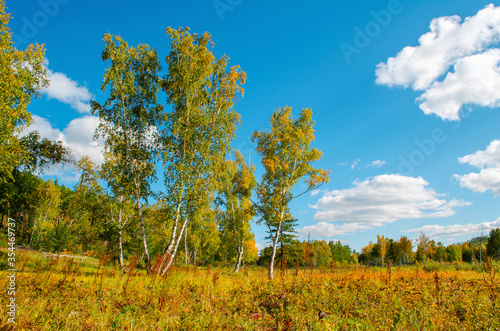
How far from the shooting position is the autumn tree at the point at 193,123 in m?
12.9

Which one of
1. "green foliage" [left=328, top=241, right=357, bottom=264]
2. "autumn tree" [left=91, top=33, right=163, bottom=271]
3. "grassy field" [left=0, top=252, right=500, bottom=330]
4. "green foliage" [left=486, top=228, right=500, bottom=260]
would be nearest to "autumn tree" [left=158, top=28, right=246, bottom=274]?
"autumn tree" [left=91, top=33, right=163, bottom=271]

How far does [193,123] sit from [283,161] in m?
7.34

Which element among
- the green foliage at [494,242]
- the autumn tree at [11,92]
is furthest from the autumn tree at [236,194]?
the green foliage at [494,242]

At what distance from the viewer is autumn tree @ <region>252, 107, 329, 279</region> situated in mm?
17578

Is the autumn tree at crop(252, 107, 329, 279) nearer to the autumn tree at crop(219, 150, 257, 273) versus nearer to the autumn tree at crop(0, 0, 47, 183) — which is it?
the autumn tree at crop(219, 150, 257, 273)

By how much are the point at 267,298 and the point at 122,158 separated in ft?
38.0

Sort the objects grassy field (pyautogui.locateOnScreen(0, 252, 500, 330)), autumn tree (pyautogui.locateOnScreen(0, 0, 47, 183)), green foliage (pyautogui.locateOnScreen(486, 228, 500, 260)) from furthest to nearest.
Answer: green foliage (pyautogui.locateOnScreen(486, 228, 500, 260)), autumn tree (pyautogui.locateOnScreen(0, 0, 47, 183)), grassy field (pyautogui.locateOnScreen(0, 252, 500, 330))

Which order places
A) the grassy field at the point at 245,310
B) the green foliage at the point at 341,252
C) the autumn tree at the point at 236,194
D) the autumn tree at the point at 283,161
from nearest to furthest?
the grassy field at the point at 245,310, the autumn tree at the point at 283,161, the autumn tree at the point at 236,194, the green foliage at the point at 341,252

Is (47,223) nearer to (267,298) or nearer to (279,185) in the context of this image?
(279,185)

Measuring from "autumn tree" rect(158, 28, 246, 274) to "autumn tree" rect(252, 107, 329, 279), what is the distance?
4.81 metres

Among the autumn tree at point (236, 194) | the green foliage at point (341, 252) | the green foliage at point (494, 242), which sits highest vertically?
the autumn tree at point (236, 194)

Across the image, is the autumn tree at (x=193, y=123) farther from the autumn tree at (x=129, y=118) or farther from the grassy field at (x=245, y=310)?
the grassy field at (x=245, y=310)

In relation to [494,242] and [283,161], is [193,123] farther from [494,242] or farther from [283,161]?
[494,242]

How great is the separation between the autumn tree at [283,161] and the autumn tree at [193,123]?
4806mm
